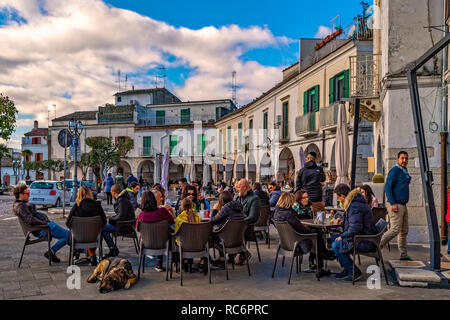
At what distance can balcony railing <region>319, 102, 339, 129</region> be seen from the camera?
15.9 meters

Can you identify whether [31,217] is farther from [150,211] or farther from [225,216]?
[225,216]

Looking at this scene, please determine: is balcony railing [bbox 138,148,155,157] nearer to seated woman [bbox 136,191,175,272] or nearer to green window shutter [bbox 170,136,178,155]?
green window shutter [bbox 170,136,178,155]

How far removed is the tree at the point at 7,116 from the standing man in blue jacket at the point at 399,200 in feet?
53.2

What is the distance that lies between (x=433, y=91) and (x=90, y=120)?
39.8 metres

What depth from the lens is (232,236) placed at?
601 cm

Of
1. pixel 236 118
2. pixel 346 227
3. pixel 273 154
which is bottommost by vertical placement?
pixel 346 227

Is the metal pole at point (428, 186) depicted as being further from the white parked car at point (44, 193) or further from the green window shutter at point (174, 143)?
the green window shutter at point (174, 143)

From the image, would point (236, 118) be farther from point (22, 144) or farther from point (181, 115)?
point (22, 144)

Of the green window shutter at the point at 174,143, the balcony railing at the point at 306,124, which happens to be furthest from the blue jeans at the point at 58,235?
the green window shutter at the point at 174,143

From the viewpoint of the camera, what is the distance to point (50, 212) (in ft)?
50.8

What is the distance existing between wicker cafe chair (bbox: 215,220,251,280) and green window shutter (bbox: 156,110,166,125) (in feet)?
122

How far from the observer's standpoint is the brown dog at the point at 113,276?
511 cm

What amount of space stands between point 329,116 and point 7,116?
13.6 meters

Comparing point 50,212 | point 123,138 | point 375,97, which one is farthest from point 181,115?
point 375,97
